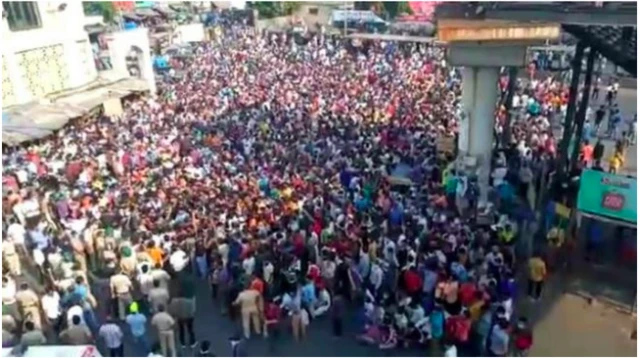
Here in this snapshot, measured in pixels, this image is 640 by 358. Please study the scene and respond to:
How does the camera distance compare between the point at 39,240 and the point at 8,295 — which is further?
the point at 39,240

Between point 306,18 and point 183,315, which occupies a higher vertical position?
point 306,18

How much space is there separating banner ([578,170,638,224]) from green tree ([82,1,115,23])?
148 ft

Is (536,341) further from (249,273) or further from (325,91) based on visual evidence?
(325,91)

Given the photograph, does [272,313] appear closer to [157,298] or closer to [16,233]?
[157,298]

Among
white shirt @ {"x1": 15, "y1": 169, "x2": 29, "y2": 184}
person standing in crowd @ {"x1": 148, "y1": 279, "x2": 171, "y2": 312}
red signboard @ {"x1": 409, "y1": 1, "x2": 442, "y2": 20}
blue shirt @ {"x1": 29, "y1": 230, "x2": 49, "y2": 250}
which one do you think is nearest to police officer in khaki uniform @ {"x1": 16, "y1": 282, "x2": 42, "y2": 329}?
person standing in crowd @ {"x1": 148, "y1": 279, "x2": 171, "y2": 312}

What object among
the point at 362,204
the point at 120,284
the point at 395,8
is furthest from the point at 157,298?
the point at 395,8

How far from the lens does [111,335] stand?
9.88 metres

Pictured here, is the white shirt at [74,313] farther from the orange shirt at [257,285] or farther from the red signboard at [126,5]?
the red signboard at [126,5]

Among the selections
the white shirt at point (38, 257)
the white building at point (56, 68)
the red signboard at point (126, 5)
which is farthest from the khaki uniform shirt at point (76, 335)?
the red signboard at point (126, 5)

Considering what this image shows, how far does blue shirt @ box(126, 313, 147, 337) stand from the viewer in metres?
9.92

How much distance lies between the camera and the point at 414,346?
10133 mm

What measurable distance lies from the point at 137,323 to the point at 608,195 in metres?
8.02

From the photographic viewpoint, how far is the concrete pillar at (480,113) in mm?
15875

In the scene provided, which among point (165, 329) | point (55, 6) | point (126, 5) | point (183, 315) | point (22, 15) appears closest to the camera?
point (165, 329)
